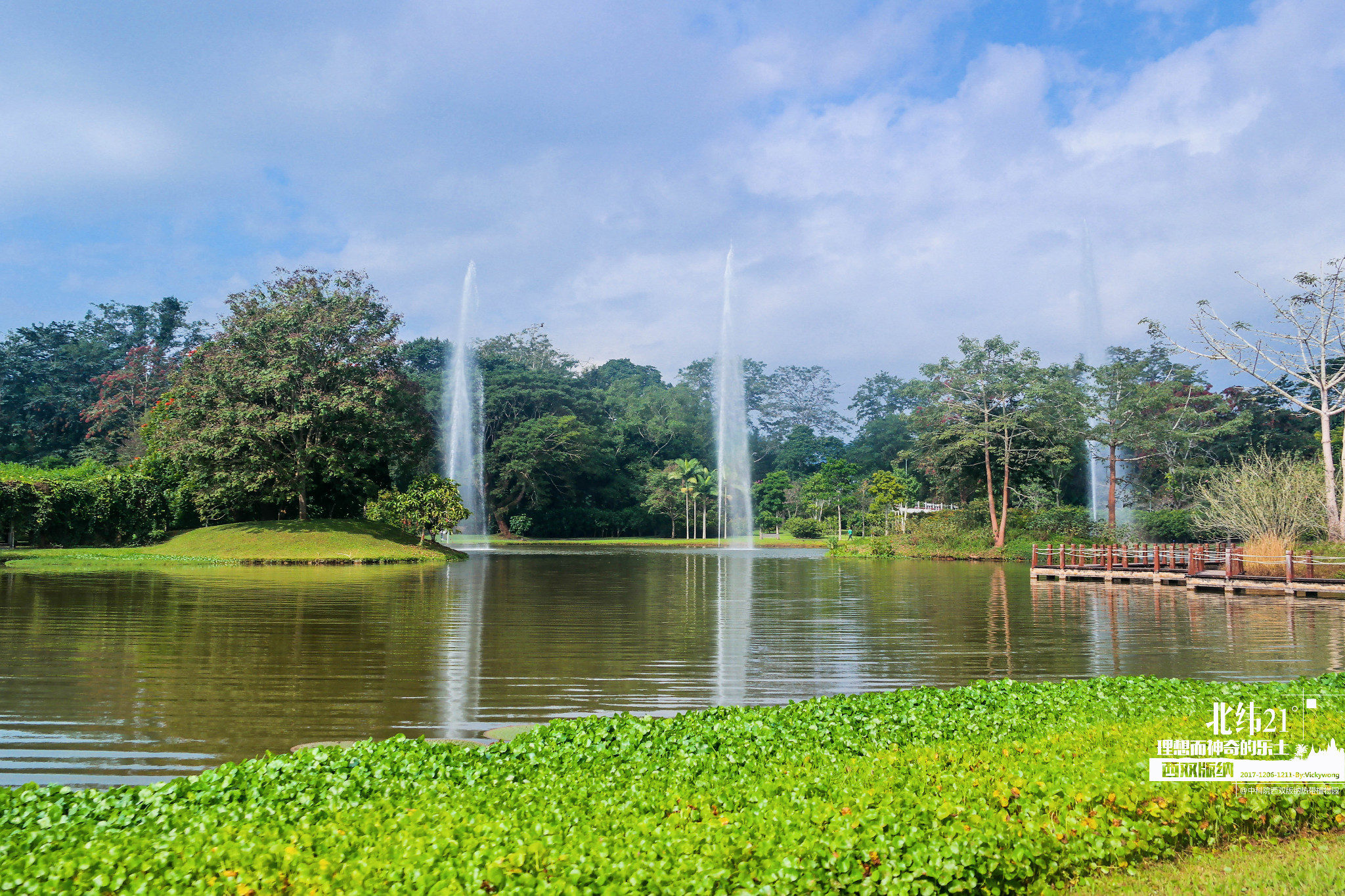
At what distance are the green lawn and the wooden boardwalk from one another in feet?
63.3

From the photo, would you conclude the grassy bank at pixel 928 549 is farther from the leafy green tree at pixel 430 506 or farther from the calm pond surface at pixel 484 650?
the leafy green tree at pixel 430 506

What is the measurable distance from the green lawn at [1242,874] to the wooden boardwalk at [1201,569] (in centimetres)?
1929

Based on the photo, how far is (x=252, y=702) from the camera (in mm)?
7816

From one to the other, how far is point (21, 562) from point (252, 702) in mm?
22271

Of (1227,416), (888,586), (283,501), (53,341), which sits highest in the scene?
(53,341)

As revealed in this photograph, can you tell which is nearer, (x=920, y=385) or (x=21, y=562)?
(x=21, y=562)

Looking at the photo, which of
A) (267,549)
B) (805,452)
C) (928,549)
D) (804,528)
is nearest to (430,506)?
(267,549)

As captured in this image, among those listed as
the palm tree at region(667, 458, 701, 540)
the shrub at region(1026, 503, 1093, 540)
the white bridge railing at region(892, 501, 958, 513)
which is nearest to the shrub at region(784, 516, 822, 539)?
the palm tree at region(667, 458, 701, 540)

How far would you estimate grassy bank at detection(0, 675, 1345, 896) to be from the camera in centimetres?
321

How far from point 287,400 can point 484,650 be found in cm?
2390

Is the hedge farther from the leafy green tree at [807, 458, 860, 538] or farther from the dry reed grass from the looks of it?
the leafy green tree at [807, 458, 860, 538]

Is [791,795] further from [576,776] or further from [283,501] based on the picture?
[283,501]

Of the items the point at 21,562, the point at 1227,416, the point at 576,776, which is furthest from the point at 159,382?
the point at 1227,416

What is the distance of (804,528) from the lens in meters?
58.7
